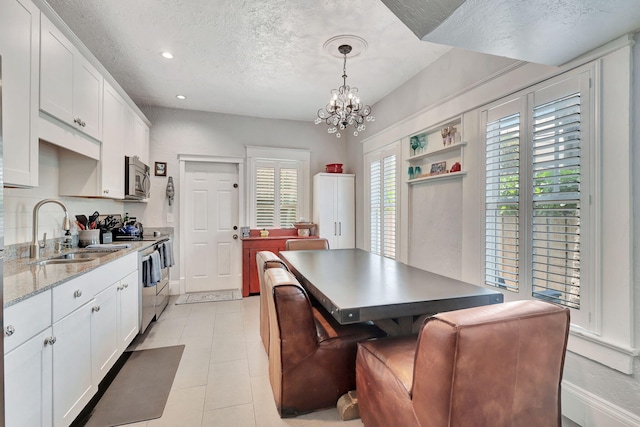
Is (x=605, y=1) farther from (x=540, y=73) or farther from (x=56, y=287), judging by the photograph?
(x=56, y=287)

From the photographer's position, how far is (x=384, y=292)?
162cm

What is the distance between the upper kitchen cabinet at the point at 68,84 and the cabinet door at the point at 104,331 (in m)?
1.27

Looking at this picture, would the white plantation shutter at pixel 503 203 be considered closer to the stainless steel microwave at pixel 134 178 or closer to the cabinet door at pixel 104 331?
the cabinet door at pixel 104 331

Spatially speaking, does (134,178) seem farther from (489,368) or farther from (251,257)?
(489,368)

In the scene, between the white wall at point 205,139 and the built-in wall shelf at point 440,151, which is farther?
the white wall at point 205,139

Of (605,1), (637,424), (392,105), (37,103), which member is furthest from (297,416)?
(392,105)

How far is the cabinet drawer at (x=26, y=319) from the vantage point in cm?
113

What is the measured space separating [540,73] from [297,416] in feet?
8.95

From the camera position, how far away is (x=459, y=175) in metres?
2.67

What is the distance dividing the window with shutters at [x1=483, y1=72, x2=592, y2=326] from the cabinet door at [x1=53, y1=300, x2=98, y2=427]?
284cm

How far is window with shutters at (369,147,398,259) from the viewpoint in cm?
372

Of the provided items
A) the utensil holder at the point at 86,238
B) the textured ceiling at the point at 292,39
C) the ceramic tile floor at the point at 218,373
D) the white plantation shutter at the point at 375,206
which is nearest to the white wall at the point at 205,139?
the textured ceiling at the point at 292,39

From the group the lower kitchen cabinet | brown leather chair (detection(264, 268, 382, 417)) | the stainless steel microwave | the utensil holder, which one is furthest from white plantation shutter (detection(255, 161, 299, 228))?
brown leather chair (detection(264, 268, 382, 417))

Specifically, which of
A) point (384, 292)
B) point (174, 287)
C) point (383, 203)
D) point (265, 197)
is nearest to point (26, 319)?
point (384, 292)
